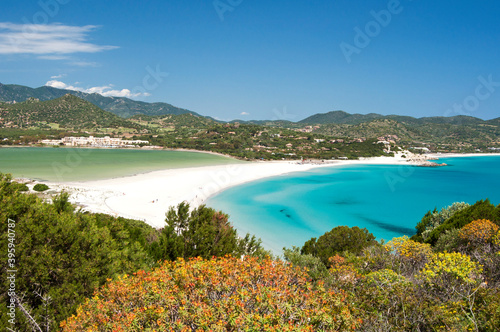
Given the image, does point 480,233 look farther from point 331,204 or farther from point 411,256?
point 331,204

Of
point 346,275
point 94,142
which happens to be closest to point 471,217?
point 346,275

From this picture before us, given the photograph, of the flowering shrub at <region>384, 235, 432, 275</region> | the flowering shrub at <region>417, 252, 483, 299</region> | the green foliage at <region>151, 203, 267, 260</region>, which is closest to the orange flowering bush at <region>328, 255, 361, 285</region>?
the flowering shrub at <region>417, 252, 483, 299</region>

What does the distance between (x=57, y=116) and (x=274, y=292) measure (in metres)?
159

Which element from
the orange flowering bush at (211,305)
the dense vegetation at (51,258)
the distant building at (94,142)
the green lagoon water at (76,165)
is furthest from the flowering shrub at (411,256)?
the distant building at (94,142)

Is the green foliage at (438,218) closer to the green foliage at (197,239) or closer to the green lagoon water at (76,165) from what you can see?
the green foliage at (197,239)

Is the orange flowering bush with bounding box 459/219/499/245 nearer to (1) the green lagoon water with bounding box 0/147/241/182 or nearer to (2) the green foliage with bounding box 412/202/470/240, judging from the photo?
(2) the green foliage with bounding box 412/202/470/240

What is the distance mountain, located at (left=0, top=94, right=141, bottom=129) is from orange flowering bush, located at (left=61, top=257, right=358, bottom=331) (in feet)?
477

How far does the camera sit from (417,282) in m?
6.01

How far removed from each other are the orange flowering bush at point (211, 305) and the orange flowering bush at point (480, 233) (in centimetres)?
684

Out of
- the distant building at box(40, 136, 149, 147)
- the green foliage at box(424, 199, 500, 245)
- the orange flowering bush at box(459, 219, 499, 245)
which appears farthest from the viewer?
the distant building at box(40, 136, 149, 147)

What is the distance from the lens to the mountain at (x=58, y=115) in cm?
12269

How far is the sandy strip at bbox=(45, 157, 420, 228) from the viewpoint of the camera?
23391 millimetres

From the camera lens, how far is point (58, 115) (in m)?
132

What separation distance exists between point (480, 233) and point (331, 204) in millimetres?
24557
